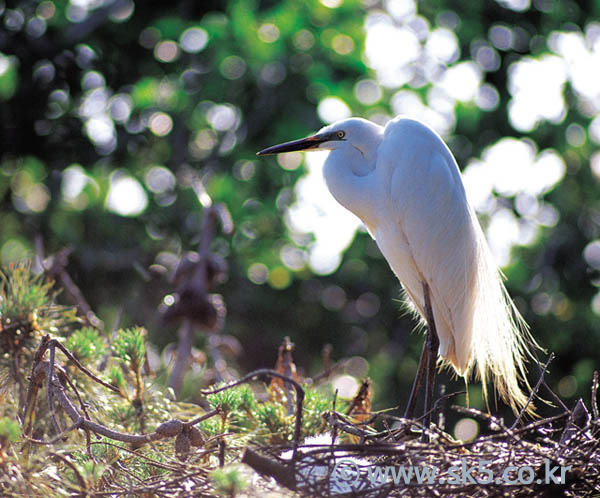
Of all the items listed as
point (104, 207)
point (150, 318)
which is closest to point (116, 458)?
point (150, 318)

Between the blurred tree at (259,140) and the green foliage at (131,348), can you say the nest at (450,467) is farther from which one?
the blurred tree at (259,140)

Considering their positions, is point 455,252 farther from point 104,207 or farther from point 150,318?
point 104,207

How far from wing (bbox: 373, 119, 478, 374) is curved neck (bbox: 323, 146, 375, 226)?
53 millimetres

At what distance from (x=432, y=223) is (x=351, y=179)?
274mm

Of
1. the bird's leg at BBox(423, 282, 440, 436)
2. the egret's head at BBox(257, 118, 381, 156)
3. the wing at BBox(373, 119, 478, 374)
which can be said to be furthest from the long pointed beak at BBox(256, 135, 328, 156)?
the bird's leg at BBox(423, 282, 440, 436)

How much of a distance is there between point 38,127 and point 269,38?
1861 millimetres

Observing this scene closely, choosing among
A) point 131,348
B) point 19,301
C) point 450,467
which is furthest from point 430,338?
point 19,301

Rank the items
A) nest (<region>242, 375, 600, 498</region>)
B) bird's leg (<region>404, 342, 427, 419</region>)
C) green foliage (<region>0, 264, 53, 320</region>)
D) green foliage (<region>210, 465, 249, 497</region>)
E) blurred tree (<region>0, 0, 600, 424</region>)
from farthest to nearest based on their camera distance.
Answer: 1. blurred tree (<region>0, 0, 600, 424</region>)
2. bird's leg (<region>404, 342, 427, 419</region>)
3. green foliage (<region>0, 264, 53, 320</region>)
4. nest (<region>242, 375, 600, 498</region>)
5. green foliage (<region>210, 465, 249, 497</region>)

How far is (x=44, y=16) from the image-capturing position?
5969 millimetres

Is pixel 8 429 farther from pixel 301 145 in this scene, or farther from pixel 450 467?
pixel 301 145

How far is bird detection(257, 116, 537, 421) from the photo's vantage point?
216 cm

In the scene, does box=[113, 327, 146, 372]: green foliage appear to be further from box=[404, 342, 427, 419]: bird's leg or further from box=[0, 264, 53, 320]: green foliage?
box=[404, 342, 427, 419]: bird's leg

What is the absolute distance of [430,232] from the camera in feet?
7.12

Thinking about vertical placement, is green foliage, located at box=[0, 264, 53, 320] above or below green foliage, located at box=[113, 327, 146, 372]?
above
